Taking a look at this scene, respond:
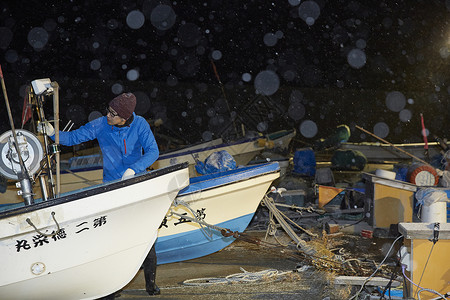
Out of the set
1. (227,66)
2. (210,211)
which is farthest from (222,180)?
(227,66)

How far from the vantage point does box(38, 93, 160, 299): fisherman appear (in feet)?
13.2

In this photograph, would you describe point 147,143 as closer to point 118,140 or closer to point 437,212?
point 118,140

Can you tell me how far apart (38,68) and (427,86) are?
71.2 feet

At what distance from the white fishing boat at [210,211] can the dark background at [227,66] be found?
45.0ft

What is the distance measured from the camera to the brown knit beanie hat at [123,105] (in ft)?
13.0

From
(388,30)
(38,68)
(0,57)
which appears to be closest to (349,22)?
(388,30)

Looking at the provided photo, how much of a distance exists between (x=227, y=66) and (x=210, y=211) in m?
21.7

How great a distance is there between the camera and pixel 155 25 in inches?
1038

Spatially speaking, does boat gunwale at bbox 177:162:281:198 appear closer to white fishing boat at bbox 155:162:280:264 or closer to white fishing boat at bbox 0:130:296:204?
white fishing boat at bbox 155:162:280:264

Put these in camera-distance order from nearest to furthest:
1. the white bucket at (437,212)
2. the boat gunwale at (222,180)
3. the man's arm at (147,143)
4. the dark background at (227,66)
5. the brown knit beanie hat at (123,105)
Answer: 1. the brown knit beanie hat at (123,105)
2. the man's arm at (147,143)
3. the white bucket at (437,212)
4. the boat gunwale at (222,180)
5. the dark background at (227,66)

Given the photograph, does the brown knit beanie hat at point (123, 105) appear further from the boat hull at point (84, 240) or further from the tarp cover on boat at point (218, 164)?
the tarp cover on boat at point (218, 164)

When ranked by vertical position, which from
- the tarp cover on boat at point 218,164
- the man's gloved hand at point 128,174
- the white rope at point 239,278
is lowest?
the white rope at point 239,278

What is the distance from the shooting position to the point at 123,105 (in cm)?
396

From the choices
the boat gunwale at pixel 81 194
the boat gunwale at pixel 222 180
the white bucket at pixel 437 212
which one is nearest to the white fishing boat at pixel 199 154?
the boat gunwale at pixel 222 180
